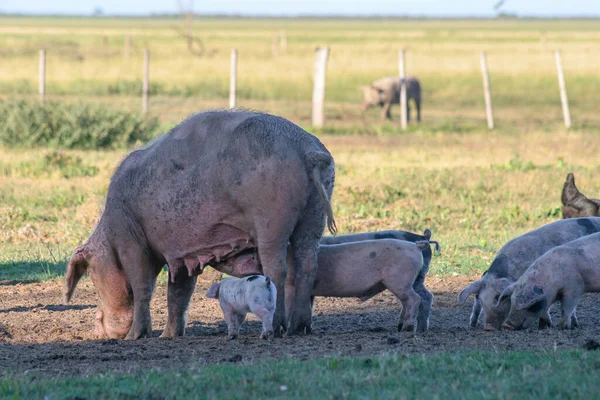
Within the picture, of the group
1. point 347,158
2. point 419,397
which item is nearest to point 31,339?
point 419,397

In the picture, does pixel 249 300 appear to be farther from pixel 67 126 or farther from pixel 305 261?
pixel 67 126

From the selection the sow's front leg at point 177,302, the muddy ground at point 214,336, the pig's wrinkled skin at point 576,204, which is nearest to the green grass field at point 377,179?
the muddy ground at point 214,336

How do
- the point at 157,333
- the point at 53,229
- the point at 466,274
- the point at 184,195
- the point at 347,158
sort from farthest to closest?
the point at 347,158 → the point at 53,229 → the point at 466,274 → the point at 157,333 → the point at 184,195

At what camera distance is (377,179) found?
1567cm

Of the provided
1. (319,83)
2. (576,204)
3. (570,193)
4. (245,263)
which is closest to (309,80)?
(319,83)

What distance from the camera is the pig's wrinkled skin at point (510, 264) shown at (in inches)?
312

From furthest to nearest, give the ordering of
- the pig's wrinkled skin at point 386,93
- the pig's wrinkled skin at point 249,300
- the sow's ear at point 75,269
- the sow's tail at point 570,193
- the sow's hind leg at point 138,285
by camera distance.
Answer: the pig's wrinkled skin at point 386,93 < the sow's tail at point 570,193 < the sow's ear at point 75,269 < the sow's hind leg at point 138,285 < the pig's wrinkled skin at point 249,300

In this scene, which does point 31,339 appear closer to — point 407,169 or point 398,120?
point 407,169

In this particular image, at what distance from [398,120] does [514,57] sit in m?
24.1

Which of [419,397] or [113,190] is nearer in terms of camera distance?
[419,397]

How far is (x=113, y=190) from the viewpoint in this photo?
797 centimetres

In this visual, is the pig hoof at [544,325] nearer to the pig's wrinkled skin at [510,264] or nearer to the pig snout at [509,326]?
the pig's wrinkled skin at [510,264]

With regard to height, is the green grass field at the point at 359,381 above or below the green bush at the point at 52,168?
below

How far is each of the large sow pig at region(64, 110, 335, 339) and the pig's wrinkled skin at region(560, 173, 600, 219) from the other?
5324 mm
